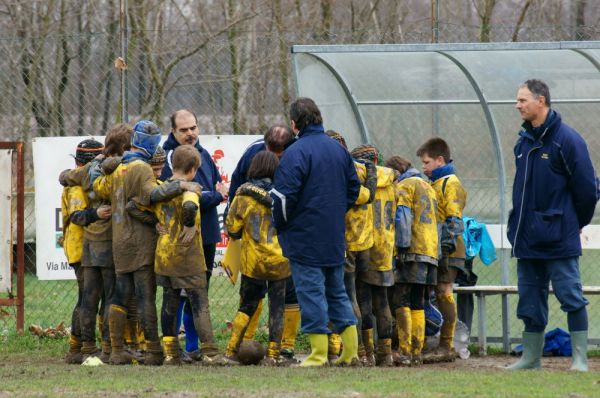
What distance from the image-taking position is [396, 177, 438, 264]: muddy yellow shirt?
31.3ft

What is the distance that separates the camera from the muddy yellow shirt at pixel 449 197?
984 cm

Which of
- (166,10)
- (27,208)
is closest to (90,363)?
(27,208)

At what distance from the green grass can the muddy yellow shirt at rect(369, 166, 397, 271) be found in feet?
3.34

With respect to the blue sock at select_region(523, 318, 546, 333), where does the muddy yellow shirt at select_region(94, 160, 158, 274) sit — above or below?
above

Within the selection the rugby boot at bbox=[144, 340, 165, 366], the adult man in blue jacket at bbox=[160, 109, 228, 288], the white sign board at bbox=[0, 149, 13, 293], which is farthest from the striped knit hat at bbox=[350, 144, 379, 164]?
the white sign board at bbox=[0, 149, 13, 293]

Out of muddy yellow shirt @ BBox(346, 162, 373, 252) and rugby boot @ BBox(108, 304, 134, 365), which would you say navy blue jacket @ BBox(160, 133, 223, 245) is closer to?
rugby boot @ BBox(108, 304, 134, 365)

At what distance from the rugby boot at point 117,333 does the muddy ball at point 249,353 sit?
88cm

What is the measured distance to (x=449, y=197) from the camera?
985 cm

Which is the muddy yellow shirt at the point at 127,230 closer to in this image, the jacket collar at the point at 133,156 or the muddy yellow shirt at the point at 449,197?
the jacket collar at the point at 133,156

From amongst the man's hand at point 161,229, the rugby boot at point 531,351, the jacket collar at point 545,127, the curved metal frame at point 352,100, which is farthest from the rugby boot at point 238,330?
the curved metal frame at point 352,100

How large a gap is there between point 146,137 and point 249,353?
174cm

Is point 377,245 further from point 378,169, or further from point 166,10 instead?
point 166,10

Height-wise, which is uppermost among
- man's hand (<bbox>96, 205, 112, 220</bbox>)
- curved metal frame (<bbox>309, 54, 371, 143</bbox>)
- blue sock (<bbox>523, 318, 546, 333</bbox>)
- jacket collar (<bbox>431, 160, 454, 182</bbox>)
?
curved metal frame (<bbox>309, 54, 371, 143</bbox>)

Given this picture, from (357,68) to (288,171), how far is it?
10.1 feet
